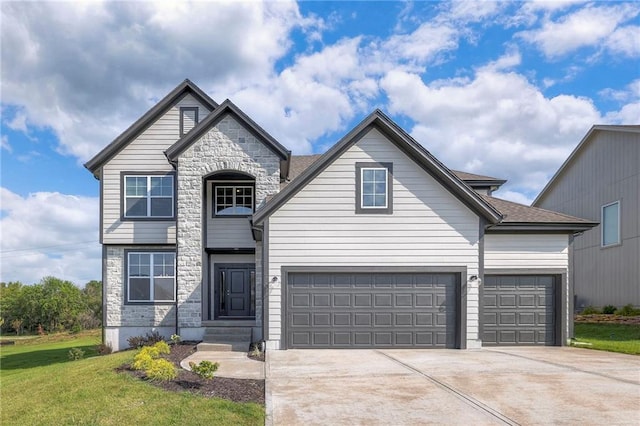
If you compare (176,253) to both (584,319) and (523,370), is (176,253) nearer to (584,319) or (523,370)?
(523,370)

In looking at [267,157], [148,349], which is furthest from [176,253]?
[148,349]

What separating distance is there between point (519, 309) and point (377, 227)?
4.88 metres

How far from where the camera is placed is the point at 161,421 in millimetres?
5984

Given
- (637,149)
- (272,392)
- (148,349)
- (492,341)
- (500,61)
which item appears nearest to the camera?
(272,392)

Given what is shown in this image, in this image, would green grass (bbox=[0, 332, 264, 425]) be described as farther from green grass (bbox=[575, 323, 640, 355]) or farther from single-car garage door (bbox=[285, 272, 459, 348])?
green grass (bbox=[575, 323, 640, 355])

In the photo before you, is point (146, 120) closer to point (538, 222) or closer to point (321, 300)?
point (321, 300)

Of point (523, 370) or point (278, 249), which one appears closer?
point (523, 370)

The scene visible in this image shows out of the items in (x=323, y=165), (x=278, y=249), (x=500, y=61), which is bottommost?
(x=278, y=249)

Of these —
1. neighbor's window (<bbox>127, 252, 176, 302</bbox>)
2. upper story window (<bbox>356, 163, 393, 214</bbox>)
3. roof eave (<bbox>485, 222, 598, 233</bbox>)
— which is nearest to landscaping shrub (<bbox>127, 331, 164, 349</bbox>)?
neighbor's window (<bbox>127, 252, 176, 302</bbox>)

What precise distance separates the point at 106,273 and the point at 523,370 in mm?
12801

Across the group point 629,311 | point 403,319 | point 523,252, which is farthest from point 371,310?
point 629,311

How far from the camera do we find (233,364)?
9.95 metres

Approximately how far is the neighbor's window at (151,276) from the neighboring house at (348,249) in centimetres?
7

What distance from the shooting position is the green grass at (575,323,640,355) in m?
A: 12.3
